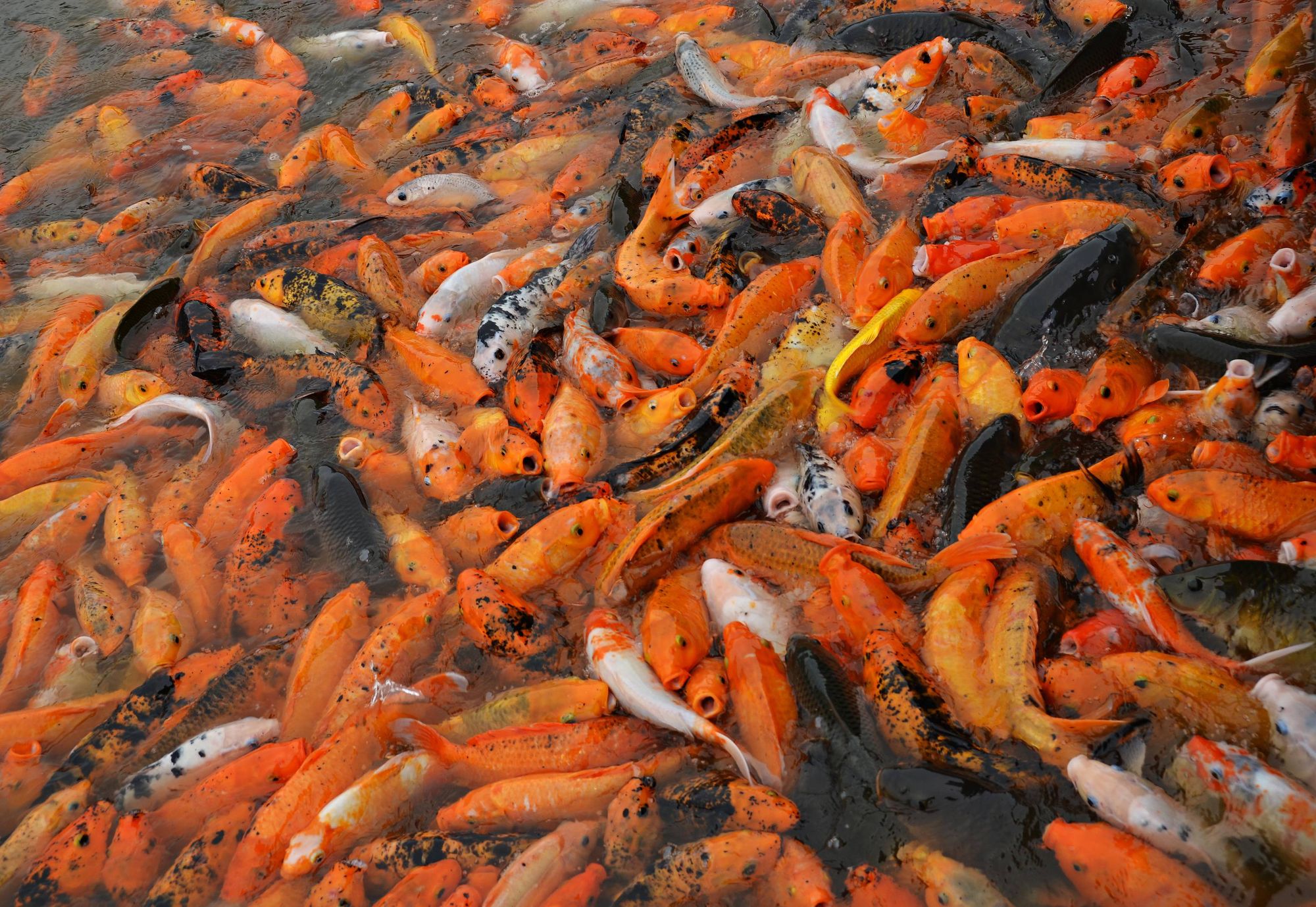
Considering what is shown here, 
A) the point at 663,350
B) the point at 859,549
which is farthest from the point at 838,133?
the point at 859,549

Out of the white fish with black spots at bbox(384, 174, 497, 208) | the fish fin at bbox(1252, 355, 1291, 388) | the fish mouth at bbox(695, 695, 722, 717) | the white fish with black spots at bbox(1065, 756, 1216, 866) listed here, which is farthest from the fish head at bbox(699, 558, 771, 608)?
the white fish with black spots at bbox(384, 174, 497, 208)

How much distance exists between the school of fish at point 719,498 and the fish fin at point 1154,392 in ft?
0.18

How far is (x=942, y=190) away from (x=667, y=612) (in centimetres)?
304

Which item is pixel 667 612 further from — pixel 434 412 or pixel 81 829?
pixel 81 829

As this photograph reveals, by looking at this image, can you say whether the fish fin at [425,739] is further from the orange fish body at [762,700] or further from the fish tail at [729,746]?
the orange fish body at [762,700]

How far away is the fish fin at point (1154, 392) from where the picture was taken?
12.5 feet

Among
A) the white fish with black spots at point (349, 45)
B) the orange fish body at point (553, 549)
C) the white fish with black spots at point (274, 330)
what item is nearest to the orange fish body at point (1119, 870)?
the orange fish body at point (553, 549)

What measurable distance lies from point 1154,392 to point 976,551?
111cm

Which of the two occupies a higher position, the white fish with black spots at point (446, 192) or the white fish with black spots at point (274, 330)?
the white fish with black spots at point (446, 192)

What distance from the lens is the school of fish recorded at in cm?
298

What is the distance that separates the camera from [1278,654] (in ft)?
9.53

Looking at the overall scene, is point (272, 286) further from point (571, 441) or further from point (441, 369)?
point (571, 441)

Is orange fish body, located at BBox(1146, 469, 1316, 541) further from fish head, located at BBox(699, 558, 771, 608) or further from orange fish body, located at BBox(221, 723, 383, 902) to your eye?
orange fish body, located at BBox(221, 723, 383, 902)

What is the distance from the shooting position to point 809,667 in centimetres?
328
